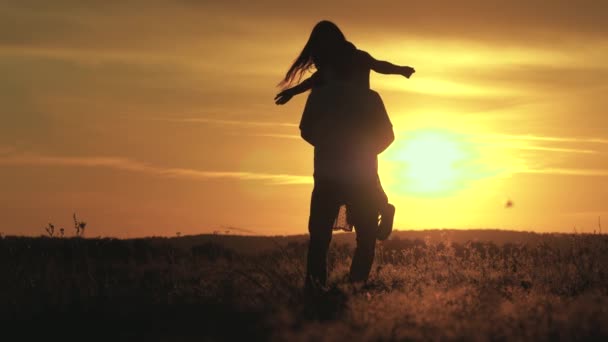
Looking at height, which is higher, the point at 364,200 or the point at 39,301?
the point at 364,200

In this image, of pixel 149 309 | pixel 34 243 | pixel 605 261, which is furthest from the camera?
pixel 34 243

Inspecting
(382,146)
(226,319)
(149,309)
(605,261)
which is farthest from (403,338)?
(605,261)

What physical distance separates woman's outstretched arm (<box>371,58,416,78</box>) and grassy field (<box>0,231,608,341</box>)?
7.55ft

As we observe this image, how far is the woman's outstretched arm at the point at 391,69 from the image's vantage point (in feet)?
31.2

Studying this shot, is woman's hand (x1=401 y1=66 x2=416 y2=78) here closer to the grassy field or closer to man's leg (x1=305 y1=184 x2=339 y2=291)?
man's leg (x1=305 y1=184 x2=339 y2=291)

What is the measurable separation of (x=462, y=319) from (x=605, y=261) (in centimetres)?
502

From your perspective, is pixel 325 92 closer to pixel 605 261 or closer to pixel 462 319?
pixel 462 319

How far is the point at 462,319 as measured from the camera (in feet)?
21.1

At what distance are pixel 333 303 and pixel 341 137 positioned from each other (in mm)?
2339

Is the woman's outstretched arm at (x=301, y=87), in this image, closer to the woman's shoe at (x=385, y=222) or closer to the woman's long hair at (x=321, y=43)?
the woman's long hair at (x=321, y=43)

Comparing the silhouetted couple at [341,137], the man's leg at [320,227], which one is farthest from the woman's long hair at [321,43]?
the man's leg at [320,227]

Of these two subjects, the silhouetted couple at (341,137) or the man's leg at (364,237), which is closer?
the silhouetted couple at (341,137)

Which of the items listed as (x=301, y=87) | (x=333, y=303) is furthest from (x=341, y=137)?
(x=333, y=303)

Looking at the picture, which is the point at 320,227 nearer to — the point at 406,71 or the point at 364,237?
the point at 364,237
